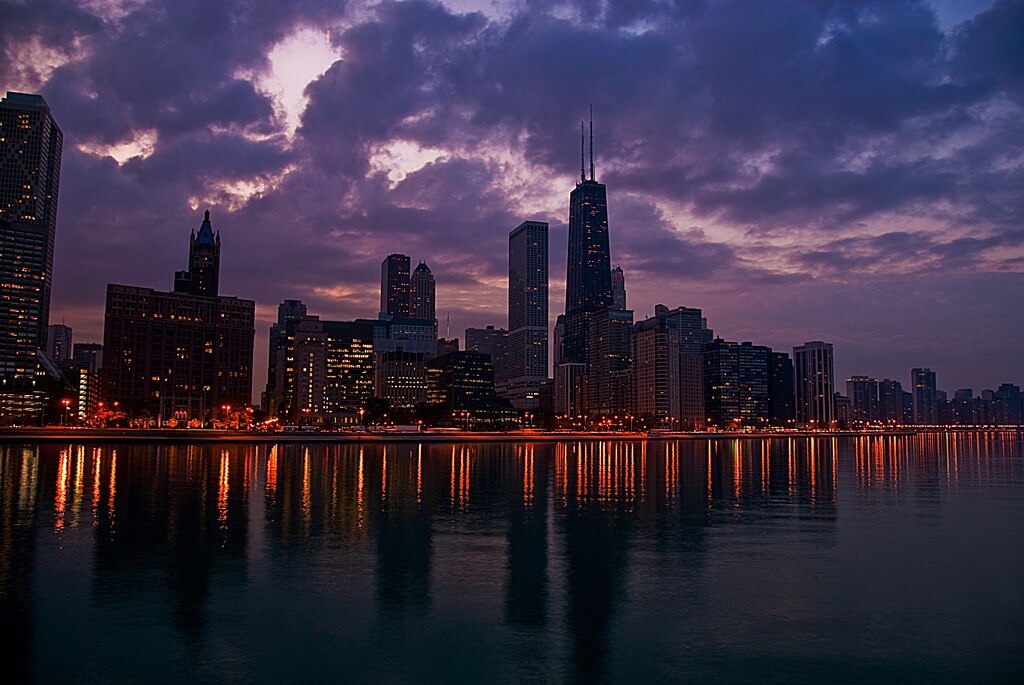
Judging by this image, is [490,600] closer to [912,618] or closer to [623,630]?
[623,630]

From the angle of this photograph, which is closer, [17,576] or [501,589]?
[501,589]

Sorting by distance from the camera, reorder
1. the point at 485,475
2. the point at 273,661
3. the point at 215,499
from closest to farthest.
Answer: the point at 273,661 < the point at 215,499 < the point at 485,475

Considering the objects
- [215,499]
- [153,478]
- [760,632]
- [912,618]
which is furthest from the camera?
[153,478]

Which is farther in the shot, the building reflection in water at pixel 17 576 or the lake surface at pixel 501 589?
the lake surface at pixel 501 589

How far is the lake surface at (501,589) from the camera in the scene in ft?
60.1

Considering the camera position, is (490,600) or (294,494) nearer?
(490,600)

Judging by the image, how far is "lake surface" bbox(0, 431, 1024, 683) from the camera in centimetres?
1833

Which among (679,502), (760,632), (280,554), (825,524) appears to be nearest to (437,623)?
(760,632)

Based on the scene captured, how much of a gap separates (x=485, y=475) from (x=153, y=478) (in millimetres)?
28862

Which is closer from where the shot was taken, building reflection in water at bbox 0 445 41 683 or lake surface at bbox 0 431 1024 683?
building reflection in water at bbox 0 445 41 683

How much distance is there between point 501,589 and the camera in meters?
25.2

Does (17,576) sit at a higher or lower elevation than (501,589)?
higher

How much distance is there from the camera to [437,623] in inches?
840

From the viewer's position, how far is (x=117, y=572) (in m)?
26.9
